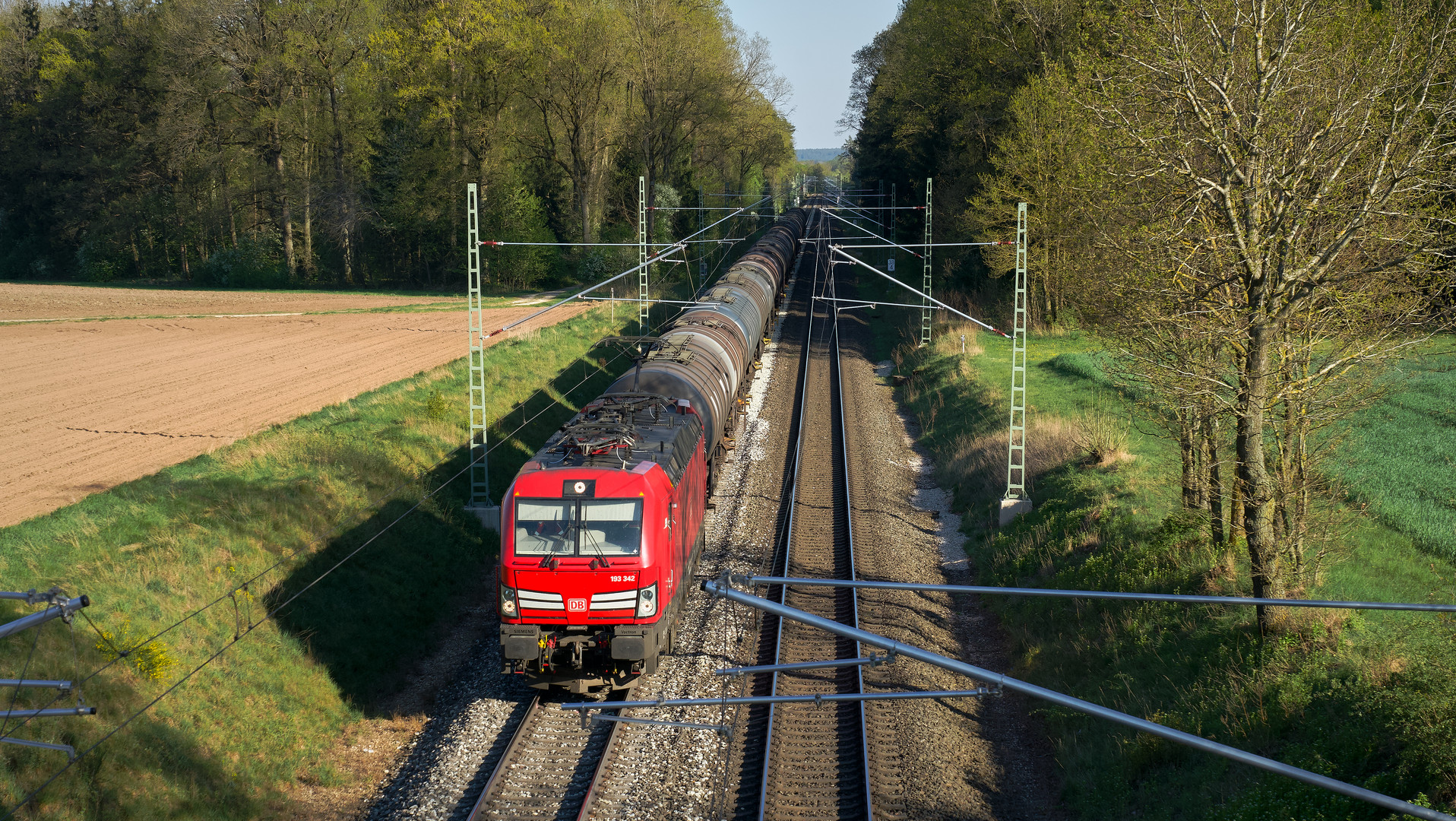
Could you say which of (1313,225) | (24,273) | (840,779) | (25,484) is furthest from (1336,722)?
(24,273)

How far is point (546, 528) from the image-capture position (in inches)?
462

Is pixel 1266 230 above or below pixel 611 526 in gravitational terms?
above

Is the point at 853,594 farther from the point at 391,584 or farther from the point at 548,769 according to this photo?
the point at 391,584

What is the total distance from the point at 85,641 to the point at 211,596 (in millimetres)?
1868

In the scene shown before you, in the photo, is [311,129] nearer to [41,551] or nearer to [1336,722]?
[41,551]

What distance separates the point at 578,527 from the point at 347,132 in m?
48.6

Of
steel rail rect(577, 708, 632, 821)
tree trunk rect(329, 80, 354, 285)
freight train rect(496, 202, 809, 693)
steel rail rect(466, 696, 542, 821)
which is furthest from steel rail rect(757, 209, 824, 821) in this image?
tree trunk rect(329, 80, 354, 285)

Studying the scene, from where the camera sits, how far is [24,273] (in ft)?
206

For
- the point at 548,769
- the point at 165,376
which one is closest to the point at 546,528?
the point at 548,769

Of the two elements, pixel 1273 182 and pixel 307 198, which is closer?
pixel 1273 182

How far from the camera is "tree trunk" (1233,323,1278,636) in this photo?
1094 cm

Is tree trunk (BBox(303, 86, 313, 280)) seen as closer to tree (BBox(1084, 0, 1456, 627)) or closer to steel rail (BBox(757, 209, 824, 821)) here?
steel rail (BBox(757, 209, 824, 821))

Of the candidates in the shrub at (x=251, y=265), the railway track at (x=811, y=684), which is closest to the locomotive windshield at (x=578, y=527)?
the railway track at (x=811, y=684)

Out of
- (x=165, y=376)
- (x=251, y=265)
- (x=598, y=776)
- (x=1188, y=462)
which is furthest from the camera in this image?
(x=251, y=265)
